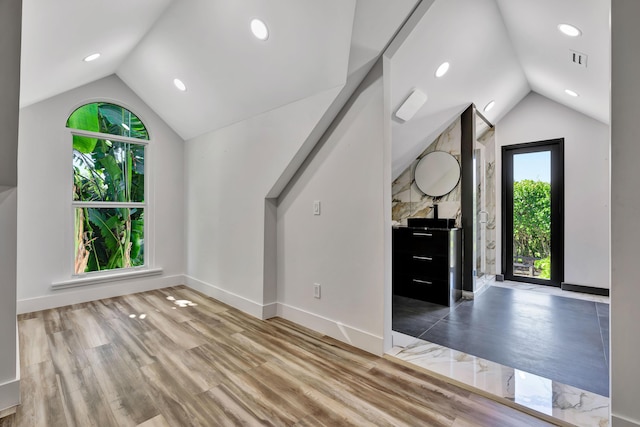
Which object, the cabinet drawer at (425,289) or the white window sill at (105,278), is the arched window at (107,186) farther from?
the cabinet drawer at (425,289)

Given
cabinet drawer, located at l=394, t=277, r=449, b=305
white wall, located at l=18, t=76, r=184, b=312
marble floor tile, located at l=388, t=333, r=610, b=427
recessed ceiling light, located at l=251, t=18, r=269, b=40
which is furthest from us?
cabinet drawer, located at l=394, t=277, r=449, b=305

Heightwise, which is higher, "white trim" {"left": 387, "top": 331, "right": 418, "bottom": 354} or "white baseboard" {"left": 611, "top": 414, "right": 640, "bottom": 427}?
"white baseboard" {"left": 611, "top": 414, "right": 640, "bottom": 427}

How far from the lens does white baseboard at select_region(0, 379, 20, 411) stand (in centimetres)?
157

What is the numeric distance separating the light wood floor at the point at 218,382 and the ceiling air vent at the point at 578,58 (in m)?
2.98

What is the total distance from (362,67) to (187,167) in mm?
3022

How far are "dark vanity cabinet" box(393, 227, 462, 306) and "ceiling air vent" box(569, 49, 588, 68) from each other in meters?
1.94

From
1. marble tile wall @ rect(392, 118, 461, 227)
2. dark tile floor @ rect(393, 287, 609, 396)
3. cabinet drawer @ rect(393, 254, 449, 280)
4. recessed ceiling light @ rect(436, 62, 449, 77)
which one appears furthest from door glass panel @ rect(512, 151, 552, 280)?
recessed ceiling light @ rect(436, 62, 449, 77)

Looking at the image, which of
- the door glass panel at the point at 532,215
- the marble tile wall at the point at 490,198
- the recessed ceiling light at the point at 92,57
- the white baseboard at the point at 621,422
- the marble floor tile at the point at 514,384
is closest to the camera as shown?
the white baseboard at the point at 621,422

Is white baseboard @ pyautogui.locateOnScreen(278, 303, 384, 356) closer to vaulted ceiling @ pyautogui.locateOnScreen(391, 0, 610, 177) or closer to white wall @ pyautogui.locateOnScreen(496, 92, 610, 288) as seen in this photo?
vaulted ceiling @ pyautogui.locateOnScreen(391, 0, 610, 177)

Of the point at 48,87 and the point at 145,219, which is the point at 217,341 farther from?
the point at 48,87

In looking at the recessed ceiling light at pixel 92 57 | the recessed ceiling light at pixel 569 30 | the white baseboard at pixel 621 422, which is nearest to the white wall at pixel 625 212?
the white baseboard at pixel 621 422

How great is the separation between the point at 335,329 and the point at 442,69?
8.43 feet

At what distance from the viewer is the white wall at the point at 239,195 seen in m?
2.69

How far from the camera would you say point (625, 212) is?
135cm
